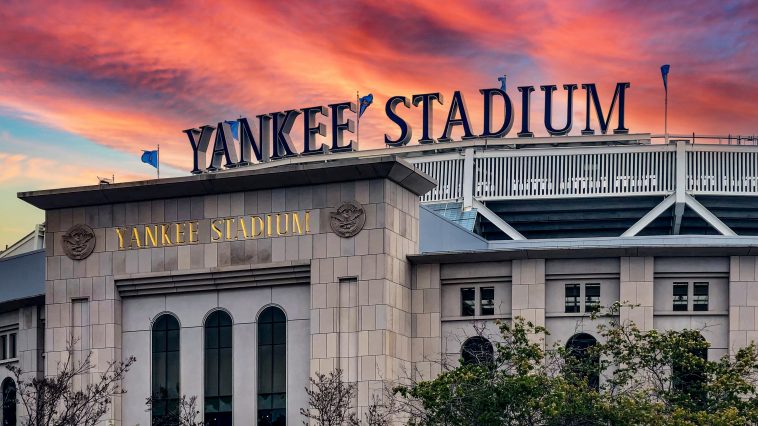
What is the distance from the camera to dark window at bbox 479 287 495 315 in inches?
3319

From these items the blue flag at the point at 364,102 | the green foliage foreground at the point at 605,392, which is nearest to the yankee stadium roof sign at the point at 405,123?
the blue flag at the point at 364,102

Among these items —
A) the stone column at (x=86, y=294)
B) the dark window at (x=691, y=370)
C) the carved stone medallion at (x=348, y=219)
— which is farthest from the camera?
the stone column at (x=86, y=294)

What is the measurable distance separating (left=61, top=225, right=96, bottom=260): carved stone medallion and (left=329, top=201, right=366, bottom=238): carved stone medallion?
1356 cm

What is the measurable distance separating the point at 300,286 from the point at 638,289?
640 inches

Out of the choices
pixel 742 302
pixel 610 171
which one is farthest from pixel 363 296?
pixel 610 171

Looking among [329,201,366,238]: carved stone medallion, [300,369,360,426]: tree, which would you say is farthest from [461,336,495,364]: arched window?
[329,201,366,238]: carved stone medallion

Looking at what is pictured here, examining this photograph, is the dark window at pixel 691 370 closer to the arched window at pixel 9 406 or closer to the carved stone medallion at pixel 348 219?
the carved stone medallion at pixel 348 219

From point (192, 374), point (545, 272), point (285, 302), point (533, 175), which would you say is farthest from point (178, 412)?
point (533, 175)

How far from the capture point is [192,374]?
85.7 m

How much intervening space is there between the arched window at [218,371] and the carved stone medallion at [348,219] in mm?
7624

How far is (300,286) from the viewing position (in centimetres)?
8444

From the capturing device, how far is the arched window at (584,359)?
73.3m

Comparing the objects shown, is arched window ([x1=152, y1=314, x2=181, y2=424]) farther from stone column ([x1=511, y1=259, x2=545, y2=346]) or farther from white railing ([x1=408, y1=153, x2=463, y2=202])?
white railing ([x1=408, y1=153, x2=463, y2=202])

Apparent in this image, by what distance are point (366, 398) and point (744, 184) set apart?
53.9 m
